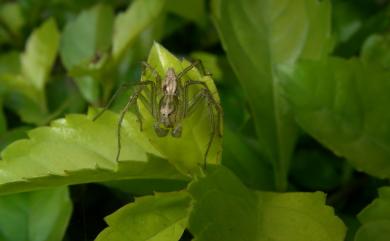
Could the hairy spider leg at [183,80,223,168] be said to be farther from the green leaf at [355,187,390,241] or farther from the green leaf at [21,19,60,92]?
the green leaf at [21,19,60,92]

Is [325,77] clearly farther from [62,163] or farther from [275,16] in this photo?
[62,163]

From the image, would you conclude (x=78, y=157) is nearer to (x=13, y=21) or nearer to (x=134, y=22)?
(x=134, y=22)

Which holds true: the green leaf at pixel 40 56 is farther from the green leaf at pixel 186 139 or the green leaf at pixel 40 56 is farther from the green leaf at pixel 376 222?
the green leaf at pixel 376 222

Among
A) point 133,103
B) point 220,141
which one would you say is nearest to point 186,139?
point 220,141

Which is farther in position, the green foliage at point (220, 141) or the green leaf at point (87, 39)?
the green leaf at point (87, 39)

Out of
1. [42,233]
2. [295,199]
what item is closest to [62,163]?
[42,233]

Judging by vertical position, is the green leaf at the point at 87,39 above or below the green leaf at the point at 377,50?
above

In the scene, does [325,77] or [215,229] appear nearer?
[215,229]

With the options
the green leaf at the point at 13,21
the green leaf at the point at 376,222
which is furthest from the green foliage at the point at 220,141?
the green leaf at the point at 13,21
